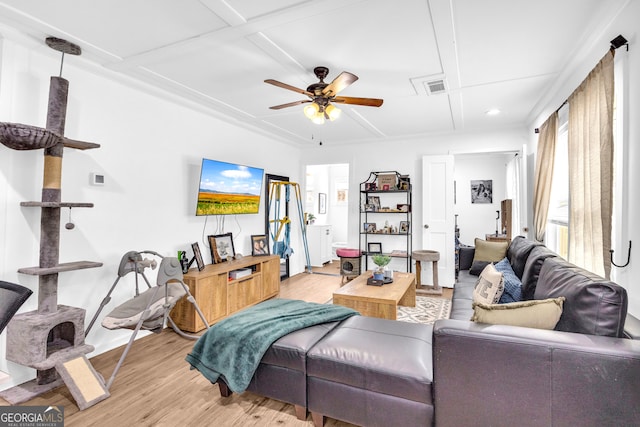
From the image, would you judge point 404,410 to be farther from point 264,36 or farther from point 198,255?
point 198,255

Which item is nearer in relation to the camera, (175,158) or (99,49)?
(99,49)

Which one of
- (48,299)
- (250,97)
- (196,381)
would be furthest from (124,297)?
(250,97)

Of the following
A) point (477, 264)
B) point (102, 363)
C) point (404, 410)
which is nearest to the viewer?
point (404, 410)

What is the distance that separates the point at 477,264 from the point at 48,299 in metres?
4.26

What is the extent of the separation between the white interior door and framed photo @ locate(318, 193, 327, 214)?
3.27m

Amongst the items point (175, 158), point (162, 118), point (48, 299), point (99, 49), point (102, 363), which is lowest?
point (102, 363)

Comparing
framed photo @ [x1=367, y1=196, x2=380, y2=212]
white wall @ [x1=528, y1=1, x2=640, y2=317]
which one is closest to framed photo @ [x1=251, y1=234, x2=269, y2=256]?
framed photo @ [x1=367, y1=196, x2=380, y2=212]

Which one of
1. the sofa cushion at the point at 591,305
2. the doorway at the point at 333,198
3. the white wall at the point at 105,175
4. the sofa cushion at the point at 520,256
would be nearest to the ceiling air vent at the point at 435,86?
the sofa cushion at the point at 520,256

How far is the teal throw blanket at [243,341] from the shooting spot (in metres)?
1.90

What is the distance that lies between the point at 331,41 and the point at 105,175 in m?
2.30

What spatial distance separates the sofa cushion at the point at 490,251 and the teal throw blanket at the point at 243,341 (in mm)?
2603

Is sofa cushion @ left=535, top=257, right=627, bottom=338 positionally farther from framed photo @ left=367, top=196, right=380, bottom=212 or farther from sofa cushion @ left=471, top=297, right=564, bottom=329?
framed photo @ left=367, top=196, right=380, bottom=212

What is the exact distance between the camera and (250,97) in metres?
3.54

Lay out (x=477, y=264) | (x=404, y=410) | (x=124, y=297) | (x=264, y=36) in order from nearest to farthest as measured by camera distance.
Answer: (x=404, y=410) < (x=264, y=36) < (x=124, y=297) < (x=477, y=264)
